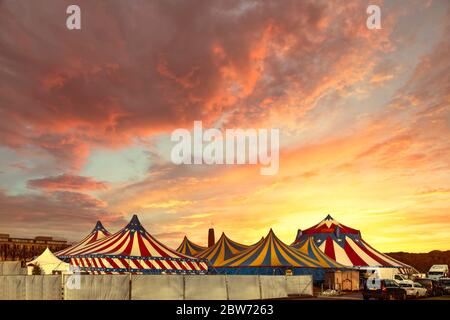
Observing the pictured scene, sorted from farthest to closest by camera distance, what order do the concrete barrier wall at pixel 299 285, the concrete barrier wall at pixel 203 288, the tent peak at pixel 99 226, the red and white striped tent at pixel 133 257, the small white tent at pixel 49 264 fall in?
the tent peak at pixel 99 226 < the small white tent at pixel 49 264 < the red and white striped tent at pixel 133 257 < the concrete barrier wall at pixel 299 285 < the concrete barrier wall at pixel 203 288

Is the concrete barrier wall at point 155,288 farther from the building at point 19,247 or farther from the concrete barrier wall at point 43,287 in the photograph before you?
the building at point 19,247

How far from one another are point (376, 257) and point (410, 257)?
110771mm

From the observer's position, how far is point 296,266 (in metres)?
39.1

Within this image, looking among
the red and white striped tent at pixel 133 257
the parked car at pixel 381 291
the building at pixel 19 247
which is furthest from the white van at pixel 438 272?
the building at pixel 19 247

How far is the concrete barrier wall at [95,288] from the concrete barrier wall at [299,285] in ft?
31.5

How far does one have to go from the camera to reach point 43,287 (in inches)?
952

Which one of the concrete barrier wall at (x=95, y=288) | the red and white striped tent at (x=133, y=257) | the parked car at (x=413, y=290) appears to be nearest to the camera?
→ the concrete barrier wall at (x=95, y=288)

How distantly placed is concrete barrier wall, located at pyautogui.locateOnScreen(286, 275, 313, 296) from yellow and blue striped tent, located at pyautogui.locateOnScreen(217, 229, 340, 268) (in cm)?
830

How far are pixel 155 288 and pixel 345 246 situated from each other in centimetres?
2908

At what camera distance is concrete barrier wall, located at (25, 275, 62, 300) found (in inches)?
943

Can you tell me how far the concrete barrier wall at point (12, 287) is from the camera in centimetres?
2436

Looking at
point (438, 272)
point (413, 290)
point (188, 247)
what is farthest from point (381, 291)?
point (188, 247)

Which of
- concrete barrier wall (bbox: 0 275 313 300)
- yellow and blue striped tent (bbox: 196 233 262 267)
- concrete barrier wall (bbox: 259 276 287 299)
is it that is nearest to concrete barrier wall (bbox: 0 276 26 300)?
concrete barrier wall (bbox: 0 275 313 300)

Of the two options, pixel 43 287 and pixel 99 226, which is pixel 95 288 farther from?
pixel 99 226
